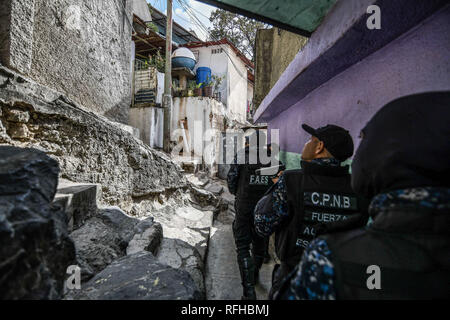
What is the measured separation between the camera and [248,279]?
92.9 inches

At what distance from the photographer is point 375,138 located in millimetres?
824

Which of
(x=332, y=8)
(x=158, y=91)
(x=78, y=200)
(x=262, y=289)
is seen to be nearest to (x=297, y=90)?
(x=332, y=8)

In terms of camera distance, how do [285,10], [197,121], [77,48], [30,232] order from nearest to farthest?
[30,232]
[285,10]
[77,48]
[197,121]

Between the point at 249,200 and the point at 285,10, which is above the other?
the point at 285,10

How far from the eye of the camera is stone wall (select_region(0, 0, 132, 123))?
2785 mm

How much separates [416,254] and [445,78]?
1.20 metres

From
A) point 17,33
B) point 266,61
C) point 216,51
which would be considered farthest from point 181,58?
point 17,33

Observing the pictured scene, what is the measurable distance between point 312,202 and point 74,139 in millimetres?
2941

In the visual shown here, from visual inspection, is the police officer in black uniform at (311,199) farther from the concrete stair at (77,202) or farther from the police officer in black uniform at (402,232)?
the concrete stair at (77,202)

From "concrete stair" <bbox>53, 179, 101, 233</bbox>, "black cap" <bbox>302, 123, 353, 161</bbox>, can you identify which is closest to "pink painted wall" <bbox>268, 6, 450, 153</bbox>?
"black cap" <bbox>302, 123, 353, 161</bbox>

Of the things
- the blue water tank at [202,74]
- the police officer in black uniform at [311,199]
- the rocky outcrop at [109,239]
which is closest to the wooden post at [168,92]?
the blue water tank at [202,74]

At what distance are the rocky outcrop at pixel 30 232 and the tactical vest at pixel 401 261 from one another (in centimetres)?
112

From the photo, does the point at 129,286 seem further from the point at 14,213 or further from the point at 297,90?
the point at 297,90

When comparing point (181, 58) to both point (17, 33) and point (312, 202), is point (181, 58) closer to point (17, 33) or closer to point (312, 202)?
point (17, 33)
